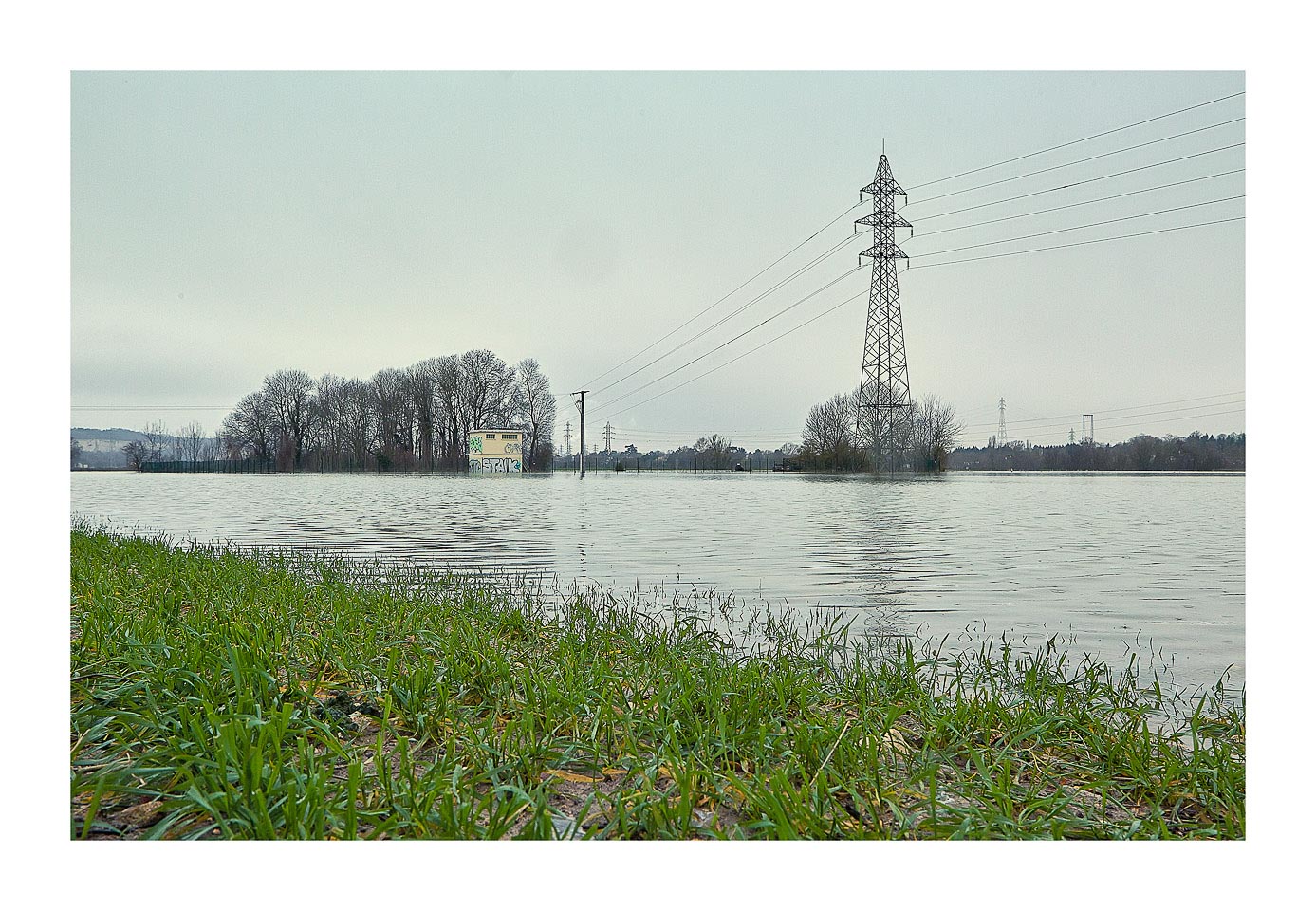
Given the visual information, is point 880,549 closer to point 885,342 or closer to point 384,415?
point 885,342

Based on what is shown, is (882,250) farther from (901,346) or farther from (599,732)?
(599,732)

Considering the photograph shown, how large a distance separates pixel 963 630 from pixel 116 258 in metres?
5.68

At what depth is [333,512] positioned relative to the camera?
43.0 ft

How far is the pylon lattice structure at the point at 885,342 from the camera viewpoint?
82.9ft

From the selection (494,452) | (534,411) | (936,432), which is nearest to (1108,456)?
(936,432)

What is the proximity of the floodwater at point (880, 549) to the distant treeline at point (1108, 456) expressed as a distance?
1043mm

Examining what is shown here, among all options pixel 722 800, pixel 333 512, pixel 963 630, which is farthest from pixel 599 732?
pixel 333 512

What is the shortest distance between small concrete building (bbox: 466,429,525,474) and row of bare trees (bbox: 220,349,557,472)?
16.0 inches

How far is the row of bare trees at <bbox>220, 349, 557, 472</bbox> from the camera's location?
27.7 m

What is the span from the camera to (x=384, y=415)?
96.9ft

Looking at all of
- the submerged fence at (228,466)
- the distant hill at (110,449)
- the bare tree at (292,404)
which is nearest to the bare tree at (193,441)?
the submerged fence at (228,466)

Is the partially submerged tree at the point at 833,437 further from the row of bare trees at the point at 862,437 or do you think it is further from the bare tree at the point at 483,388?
the bare tree at the point at 483,388

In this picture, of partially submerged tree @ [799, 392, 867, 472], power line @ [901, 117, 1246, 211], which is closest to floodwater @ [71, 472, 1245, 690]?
power line @ [901, 117, 1246, 211]

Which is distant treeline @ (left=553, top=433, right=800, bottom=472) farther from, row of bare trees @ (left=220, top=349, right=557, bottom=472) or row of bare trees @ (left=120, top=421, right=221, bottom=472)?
row of bare trees @ (left=120, top=421, right=221, bottom=472)
